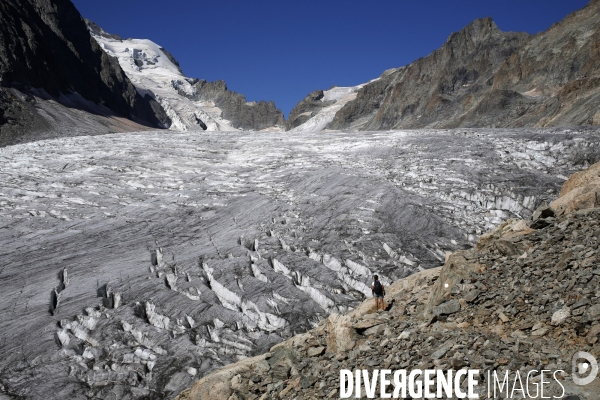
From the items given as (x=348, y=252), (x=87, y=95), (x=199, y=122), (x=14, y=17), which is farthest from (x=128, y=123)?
(x=348, y=252)

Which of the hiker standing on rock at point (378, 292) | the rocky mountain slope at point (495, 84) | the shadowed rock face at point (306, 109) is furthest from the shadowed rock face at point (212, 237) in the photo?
the shadowed rock face at point (306, 109)

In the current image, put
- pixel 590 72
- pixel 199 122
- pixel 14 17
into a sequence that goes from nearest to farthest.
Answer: pixel 590 72
pixel 14 17
pixel 199 122

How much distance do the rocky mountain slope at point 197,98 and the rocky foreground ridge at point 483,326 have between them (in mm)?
148540

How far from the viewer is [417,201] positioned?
18.5m

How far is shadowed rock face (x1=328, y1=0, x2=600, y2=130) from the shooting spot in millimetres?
53750

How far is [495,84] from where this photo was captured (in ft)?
260

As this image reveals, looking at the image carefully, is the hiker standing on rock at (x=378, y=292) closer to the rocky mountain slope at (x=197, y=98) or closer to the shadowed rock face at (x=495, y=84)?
the shadowed rock face at (x=495, y=84)

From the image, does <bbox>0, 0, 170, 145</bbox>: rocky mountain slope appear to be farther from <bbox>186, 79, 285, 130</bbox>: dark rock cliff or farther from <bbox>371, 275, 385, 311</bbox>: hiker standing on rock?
<bbox>371, 275, 385, 311</bbox>: hiker standing on rock

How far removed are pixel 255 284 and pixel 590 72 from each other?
64950mm

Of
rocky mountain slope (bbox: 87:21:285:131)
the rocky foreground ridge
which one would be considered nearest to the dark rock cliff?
rocky mountain slope (bbox: 87:21:285:131)

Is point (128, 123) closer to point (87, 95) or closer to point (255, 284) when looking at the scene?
point (87, 95)

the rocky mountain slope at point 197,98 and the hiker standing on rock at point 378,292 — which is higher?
the rocky mountain slope at point 197,98

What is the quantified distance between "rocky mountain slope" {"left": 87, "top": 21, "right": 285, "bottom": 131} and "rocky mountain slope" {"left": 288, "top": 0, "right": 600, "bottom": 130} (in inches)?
2268

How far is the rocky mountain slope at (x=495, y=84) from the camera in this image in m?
53.7
